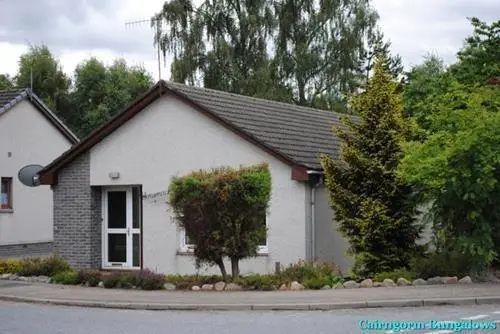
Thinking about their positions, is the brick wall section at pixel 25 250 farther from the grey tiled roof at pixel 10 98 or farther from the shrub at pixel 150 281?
the shrub at pixel 150 281

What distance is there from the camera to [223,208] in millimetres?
16688

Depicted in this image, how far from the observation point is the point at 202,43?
44031mm

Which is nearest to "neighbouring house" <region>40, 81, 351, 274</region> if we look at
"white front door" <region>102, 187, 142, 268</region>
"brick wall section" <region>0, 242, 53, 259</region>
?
"white front door" <region>102, 187, 142, 268</region>

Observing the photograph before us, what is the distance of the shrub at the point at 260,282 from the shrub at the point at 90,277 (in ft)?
10.6

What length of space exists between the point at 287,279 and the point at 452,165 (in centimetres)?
401

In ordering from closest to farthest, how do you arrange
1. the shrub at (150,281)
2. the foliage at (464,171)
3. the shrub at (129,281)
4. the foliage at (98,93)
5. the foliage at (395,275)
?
the foliage at (464,171)
the foliage at (395,275)
the shrub at (150,281)
the shrub at (129,281)
the foliage at (98,93)

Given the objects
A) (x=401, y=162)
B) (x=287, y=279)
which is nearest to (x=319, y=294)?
(x=287, y=279)

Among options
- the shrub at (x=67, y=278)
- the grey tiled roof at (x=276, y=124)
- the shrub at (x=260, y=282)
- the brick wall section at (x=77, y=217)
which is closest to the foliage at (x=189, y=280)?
the shrub at (x=260, y=282)

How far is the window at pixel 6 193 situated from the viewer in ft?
98.0

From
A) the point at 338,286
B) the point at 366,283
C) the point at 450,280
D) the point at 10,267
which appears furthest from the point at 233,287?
the point at 10,267

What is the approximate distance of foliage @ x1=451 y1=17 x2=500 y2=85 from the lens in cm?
2209

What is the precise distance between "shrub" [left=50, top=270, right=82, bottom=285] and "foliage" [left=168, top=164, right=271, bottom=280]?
3.13 meters

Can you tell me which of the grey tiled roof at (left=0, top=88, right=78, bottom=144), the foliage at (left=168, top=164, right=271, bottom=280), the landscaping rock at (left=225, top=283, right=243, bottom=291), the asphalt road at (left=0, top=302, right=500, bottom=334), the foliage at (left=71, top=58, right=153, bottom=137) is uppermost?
the foliage at (left=71, top=58, right=153, bottom=137)

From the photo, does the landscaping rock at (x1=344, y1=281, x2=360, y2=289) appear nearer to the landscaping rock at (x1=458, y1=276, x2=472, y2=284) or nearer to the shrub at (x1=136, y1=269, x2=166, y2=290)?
the landscaping rock at (x1=458, y1=276, x2=472, y2=284)
